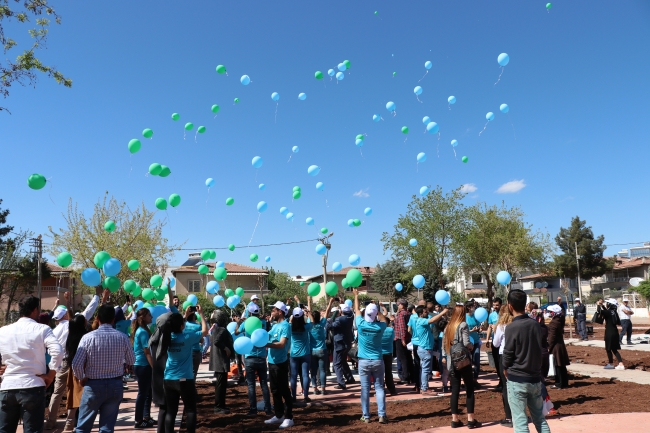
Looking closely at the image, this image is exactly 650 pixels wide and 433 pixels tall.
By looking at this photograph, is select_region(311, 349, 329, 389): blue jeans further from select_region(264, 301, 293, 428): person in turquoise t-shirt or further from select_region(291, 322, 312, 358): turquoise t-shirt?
select_region(264, 301, 293, 428): person in turquoise t-shirt

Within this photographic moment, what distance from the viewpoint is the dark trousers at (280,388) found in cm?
651

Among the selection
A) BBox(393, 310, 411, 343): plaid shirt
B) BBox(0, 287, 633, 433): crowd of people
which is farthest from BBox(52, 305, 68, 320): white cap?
BBox(393, 310, 411, 343): plaid shirt

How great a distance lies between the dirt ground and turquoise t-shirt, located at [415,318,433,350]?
94 centimetres

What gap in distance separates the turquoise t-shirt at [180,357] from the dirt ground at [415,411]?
1625 millimetres

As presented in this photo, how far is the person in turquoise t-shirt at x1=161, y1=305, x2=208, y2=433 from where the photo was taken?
5.14 meters

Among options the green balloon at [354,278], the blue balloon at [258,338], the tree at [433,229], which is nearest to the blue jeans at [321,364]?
the green balloon at [354,278]

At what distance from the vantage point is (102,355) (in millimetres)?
4379

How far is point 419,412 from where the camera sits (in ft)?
23.2

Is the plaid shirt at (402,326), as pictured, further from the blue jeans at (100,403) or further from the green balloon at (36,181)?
the green balloon at (36,181)

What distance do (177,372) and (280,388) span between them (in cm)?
190

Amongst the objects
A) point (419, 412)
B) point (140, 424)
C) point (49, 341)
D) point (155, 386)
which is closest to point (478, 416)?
point (419, 412)

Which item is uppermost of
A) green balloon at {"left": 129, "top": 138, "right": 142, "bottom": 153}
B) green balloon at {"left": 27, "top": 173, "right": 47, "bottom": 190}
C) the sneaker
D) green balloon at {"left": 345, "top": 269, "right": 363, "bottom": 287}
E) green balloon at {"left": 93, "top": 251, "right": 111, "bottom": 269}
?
green balloon at {"left": 129, "top": 138, "right": 142, "bottom": 153}

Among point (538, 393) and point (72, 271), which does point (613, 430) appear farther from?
point (72, 271)

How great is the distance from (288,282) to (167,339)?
47684 millimetres
